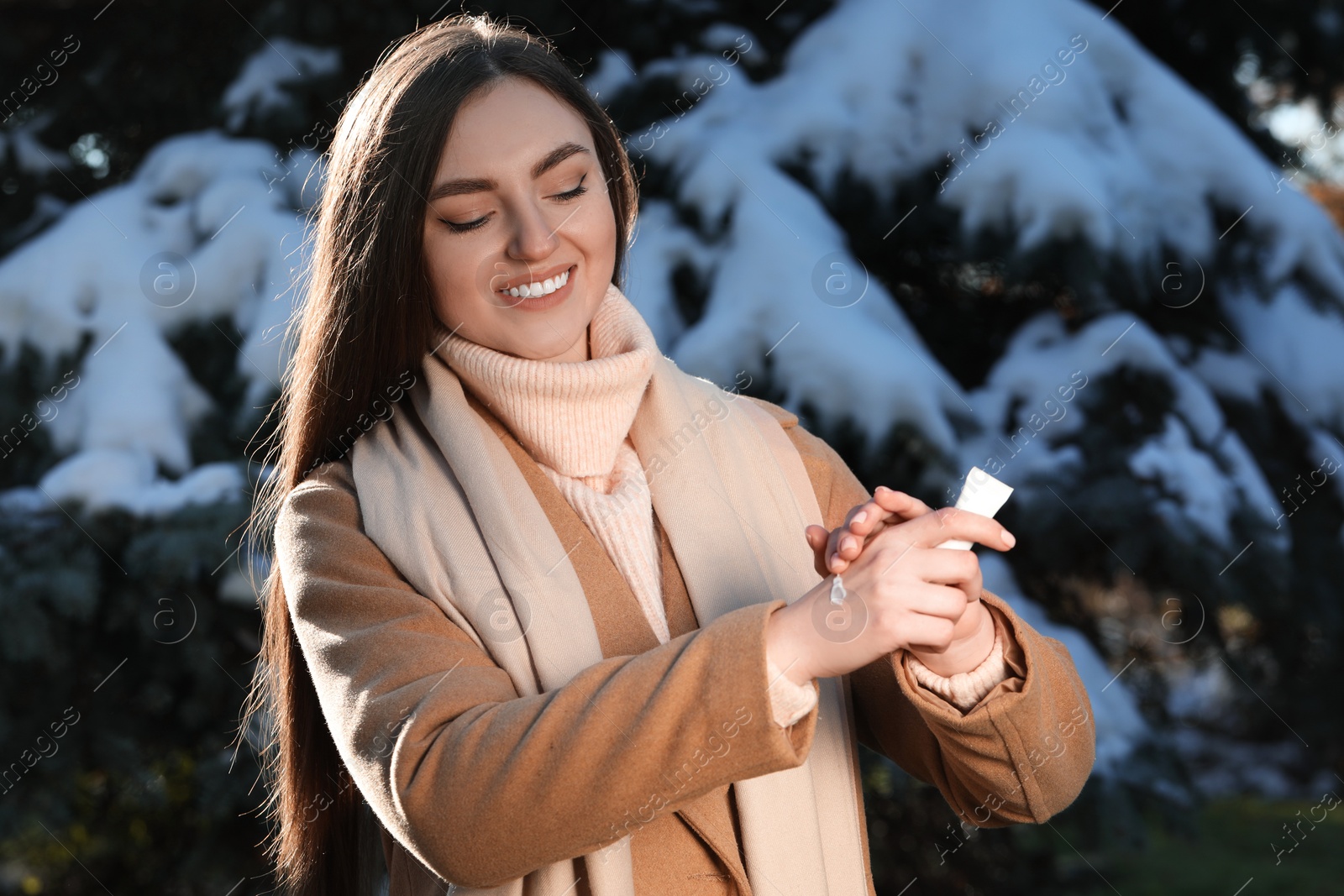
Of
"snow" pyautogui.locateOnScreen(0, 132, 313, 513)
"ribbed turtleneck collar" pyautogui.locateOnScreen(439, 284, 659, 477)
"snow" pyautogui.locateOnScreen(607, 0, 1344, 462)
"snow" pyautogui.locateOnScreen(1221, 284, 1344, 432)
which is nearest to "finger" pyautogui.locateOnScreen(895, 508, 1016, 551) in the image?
"ribbed turtleneck collar" pyautogui.locateOnScreen(439, 284, 659, 477)

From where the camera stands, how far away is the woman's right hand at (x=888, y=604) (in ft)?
3.94

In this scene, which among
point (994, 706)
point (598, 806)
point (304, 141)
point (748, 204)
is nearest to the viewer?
point (598, 806)

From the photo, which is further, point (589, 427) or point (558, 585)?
point (589, 427)

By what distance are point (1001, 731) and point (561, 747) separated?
0.50 m

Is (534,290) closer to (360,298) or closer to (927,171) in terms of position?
(360,298)

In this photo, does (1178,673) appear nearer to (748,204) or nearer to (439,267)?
(748,204)

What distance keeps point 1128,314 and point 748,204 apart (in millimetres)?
1001

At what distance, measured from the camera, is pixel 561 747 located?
3.91 ft

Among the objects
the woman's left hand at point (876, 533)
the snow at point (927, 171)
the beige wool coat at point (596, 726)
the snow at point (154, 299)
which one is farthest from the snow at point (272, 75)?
the woman's left hand at point (876, 533)

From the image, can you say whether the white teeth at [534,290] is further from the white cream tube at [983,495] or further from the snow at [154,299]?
the snow at [154,299]

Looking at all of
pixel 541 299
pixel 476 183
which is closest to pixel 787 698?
pixel 541 299

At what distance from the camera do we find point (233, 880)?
10.7ft

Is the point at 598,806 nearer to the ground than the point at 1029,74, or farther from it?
farther from it

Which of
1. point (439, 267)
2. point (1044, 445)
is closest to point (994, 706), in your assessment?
point (439, 267)
